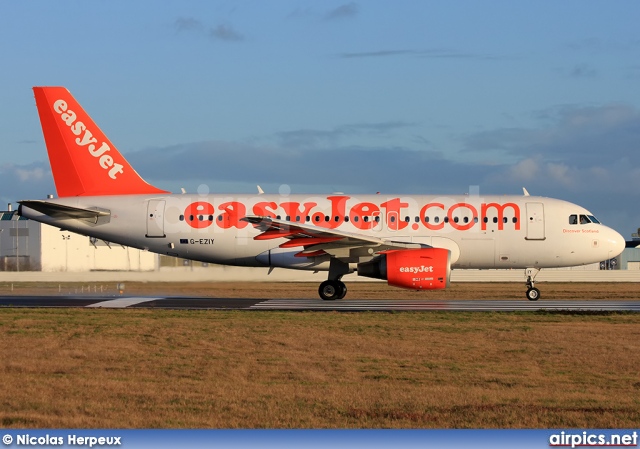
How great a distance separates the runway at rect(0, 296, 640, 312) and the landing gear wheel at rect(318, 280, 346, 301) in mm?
686

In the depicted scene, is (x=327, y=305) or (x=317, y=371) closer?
(x=317, y=371)

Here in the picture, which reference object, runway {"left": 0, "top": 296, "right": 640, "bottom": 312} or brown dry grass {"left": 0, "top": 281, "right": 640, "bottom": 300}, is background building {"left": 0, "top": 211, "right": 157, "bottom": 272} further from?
runway {"left": 0, "top": 296, "right": 640, "bottom": 312}

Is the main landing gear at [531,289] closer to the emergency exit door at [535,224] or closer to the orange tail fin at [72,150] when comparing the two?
Answer: the emergency exit door at [535,224]

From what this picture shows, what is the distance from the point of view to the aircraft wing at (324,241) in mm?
28844

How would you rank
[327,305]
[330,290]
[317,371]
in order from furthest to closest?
1. [330,290]
2. [327,305]
3. [317,371]

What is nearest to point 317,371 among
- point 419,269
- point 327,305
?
point 327,305

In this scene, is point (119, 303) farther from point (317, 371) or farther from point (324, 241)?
point (317, 371)

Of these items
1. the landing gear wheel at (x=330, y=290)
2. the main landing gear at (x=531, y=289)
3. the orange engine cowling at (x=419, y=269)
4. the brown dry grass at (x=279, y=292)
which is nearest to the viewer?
the orange engine cowling at (x=419, y=269)

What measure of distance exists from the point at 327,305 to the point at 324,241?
7.53 ft

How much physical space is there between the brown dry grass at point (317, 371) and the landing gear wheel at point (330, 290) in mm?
7315

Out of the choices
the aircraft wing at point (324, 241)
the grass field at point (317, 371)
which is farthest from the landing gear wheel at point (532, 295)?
the grass field at point (317, 371)

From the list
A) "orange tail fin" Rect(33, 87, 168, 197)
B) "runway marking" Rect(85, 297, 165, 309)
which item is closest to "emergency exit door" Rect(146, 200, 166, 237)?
"orange tail fin" Rect(33, 87, 168, 197)

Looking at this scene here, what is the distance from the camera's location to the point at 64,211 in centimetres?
3066

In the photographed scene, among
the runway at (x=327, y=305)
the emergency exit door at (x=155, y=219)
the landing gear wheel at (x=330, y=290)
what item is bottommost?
the runway at (x=327, y=305)
